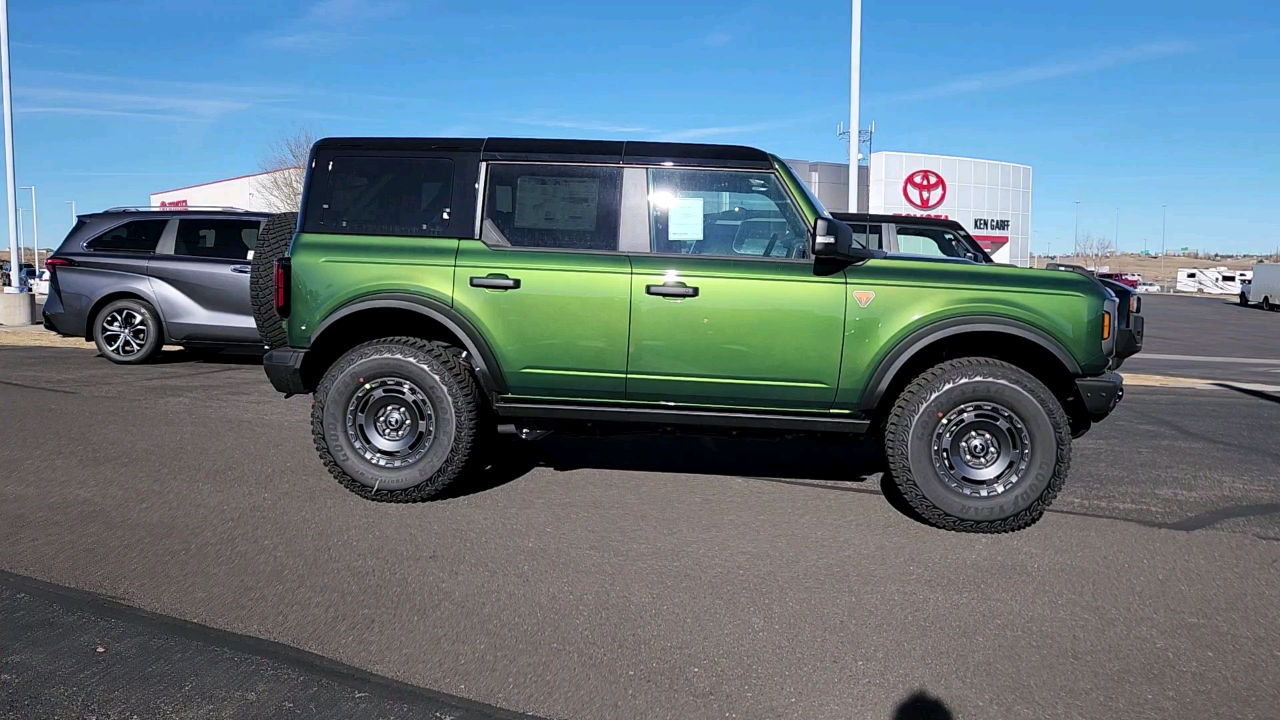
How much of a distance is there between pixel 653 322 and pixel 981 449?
184 cm

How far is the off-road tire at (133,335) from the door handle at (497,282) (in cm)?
734

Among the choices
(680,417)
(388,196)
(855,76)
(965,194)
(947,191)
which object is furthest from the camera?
(965,194)

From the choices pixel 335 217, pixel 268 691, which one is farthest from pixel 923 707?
pixel 335 217

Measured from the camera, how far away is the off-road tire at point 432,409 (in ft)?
18.2

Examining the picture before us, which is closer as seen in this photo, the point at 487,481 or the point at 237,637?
the point at 237,637

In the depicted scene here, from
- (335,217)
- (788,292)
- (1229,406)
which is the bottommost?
(1229,406)

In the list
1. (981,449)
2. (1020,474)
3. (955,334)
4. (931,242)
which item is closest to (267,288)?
(955,334)

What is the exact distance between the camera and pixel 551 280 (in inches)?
214


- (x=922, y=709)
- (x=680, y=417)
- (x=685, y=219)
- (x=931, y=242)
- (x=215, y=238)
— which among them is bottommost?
(x=922, y=709)

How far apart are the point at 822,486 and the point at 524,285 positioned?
7.37ft

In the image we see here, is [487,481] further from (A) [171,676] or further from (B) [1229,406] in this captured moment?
(B) [1229,406]

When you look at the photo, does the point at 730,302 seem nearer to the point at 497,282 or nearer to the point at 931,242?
the point at 497,282

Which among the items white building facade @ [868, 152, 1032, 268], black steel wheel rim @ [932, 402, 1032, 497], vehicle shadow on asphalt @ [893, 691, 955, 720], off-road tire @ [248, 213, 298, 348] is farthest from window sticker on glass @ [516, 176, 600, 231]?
white building facade @ [868, 152, 1032, 268]

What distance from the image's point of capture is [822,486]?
6.21 metres
